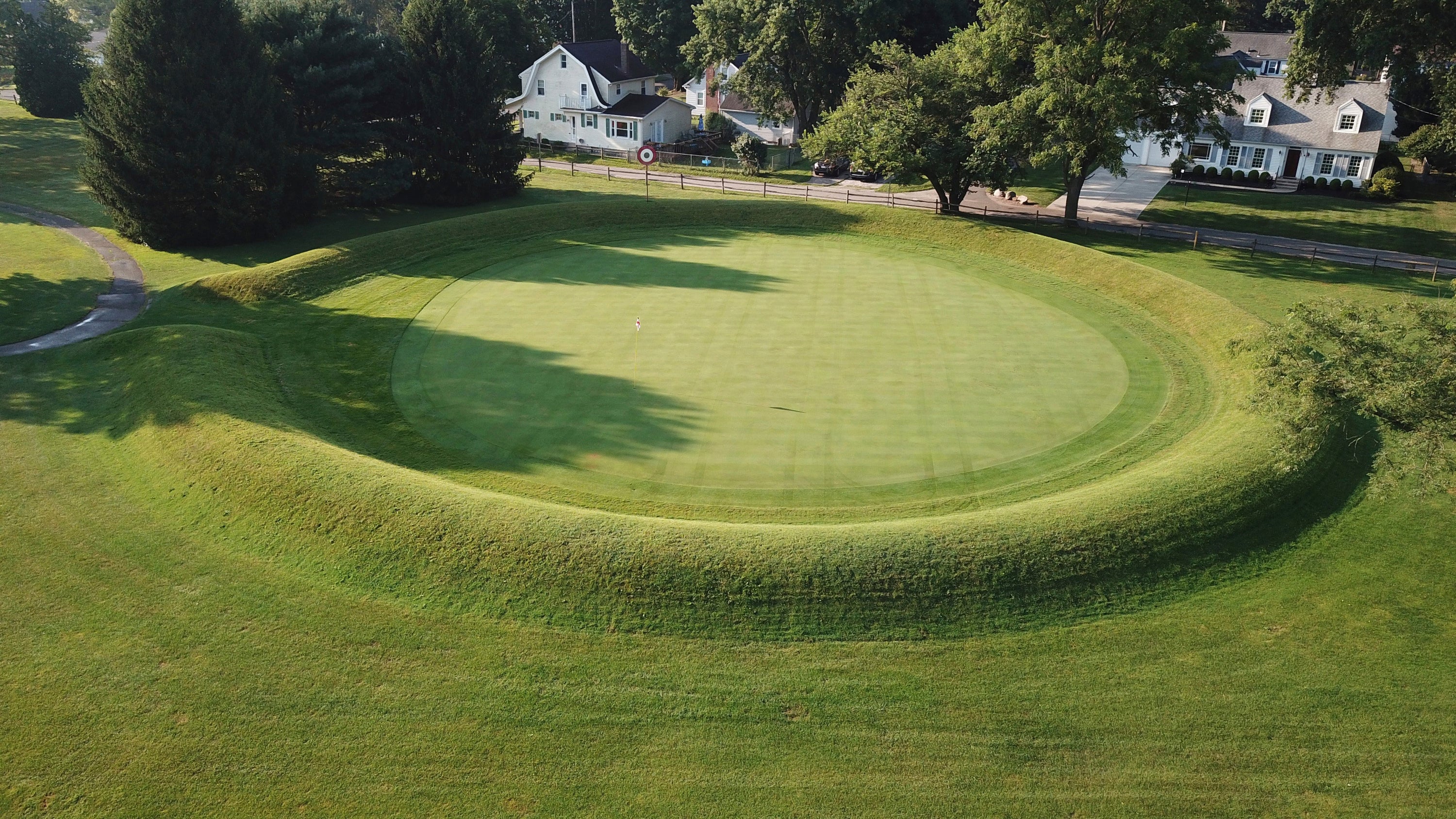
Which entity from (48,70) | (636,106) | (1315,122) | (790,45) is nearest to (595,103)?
(636,106)

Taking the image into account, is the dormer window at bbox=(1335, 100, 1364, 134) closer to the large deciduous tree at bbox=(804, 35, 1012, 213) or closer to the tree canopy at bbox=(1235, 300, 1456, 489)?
the large deciduous tree at bbox=(804, 35, 1012, 213)

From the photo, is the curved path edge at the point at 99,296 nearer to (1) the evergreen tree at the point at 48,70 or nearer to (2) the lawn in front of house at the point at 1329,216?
(1) the evergreen tree at the point at 48,70

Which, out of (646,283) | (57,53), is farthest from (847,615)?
(57,53)

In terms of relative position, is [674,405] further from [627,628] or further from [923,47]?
[923,47]

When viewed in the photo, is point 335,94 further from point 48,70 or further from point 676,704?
point 676,704

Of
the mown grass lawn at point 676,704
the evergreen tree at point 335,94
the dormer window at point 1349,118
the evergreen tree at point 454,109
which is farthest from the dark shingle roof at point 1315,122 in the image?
the evergreen tree at point 335,94
